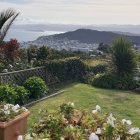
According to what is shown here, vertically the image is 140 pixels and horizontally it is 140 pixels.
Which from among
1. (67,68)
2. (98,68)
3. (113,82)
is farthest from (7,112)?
(98,68)

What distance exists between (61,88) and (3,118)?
8550 millimetres

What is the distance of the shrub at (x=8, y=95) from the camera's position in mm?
10375

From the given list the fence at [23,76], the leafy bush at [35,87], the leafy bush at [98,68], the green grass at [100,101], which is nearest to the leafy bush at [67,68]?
the fence at [23,76]

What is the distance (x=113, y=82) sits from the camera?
16328 mm

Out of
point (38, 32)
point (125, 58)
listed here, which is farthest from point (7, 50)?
point (38, 32)

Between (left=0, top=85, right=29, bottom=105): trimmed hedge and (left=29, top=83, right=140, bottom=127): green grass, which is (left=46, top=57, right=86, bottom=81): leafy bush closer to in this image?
(left=29, top=83, right=140, bottom=127): green grass

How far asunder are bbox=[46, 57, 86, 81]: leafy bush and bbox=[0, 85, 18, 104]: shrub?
17.4 ft

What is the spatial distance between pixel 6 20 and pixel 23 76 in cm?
369

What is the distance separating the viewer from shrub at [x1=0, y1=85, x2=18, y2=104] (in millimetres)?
10375

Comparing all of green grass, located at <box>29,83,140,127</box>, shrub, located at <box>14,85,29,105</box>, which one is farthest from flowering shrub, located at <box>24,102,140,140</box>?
shrub, located at <box>14,85,29,105</box>

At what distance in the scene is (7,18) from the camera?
54.0ft

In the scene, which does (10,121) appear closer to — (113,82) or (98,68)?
(113,82)

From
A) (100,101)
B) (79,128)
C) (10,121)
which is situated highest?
(79,128)

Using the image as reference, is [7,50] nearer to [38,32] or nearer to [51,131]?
[51,131]
